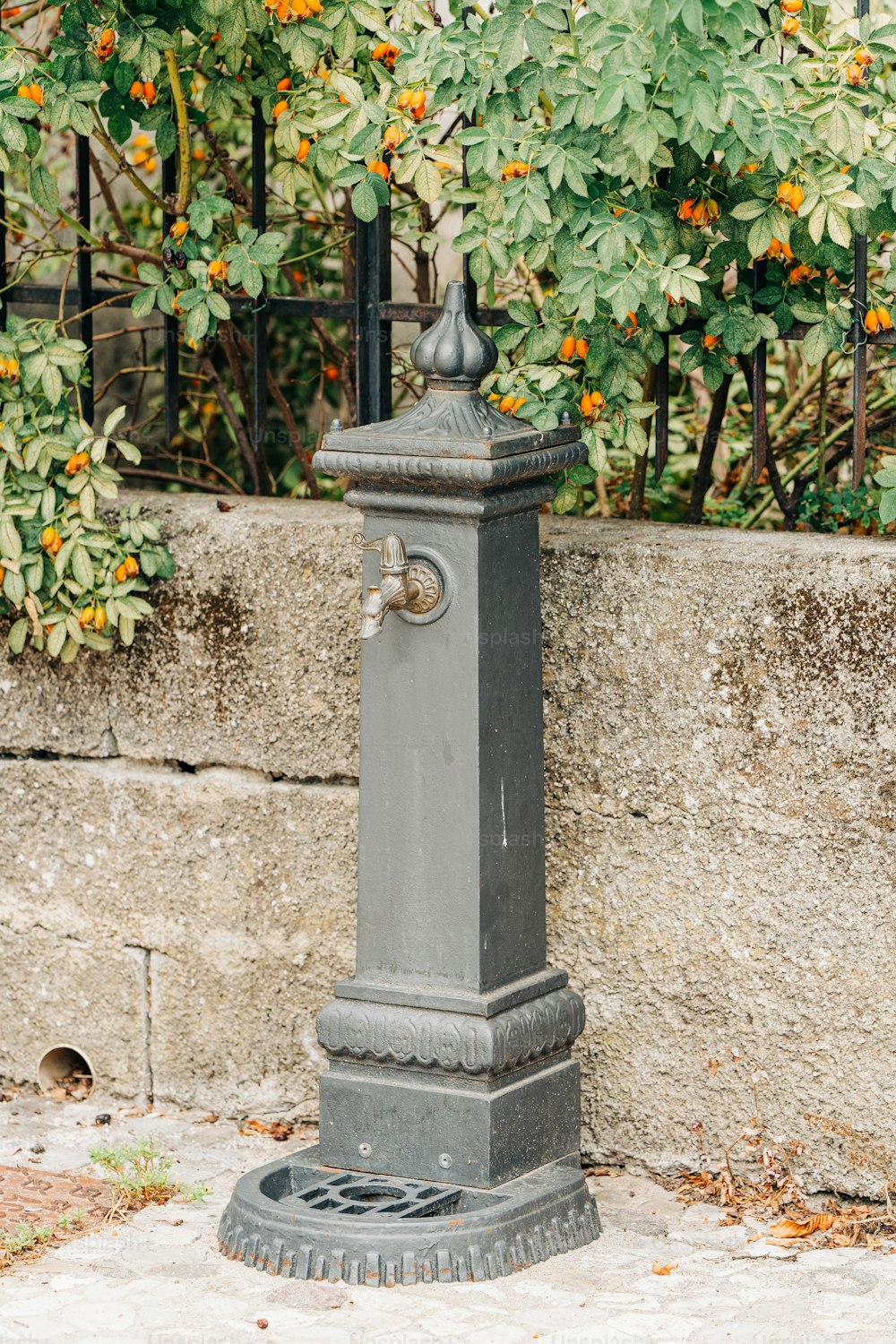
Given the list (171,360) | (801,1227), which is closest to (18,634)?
(171,360)

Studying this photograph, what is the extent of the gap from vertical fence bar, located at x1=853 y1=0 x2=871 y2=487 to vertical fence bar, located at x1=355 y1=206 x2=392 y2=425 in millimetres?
936

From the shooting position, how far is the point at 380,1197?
3.31m

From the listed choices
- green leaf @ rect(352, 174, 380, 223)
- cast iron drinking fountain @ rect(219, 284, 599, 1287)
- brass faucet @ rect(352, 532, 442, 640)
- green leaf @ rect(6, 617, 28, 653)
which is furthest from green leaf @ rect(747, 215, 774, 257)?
green leaf @ rect(6, 617, 28, 653)

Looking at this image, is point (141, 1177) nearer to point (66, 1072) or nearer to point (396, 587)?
point (66, 1072)

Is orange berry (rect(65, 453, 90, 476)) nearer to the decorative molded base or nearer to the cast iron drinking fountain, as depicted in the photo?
the cast iron drinking fountain

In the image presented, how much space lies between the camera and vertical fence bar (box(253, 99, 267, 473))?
3.74 m

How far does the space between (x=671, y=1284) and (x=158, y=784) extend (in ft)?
4.72

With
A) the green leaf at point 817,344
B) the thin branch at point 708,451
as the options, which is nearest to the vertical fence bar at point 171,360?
the thin branch at point 708,451

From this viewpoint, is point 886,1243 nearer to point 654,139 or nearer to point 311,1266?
point 311,1266

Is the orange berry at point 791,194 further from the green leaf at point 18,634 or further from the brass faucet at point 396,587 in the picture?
the green leaf at point 18,634

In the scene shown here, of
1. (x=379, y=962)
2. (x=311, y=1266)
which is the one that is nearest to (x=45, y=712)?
(x=379, y=962)

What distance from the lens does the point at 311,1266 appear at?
10.2 ft

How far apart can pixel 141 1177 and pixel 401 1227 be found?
2.10ft

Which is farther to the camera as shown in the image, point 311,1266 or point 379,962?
point 379,962
